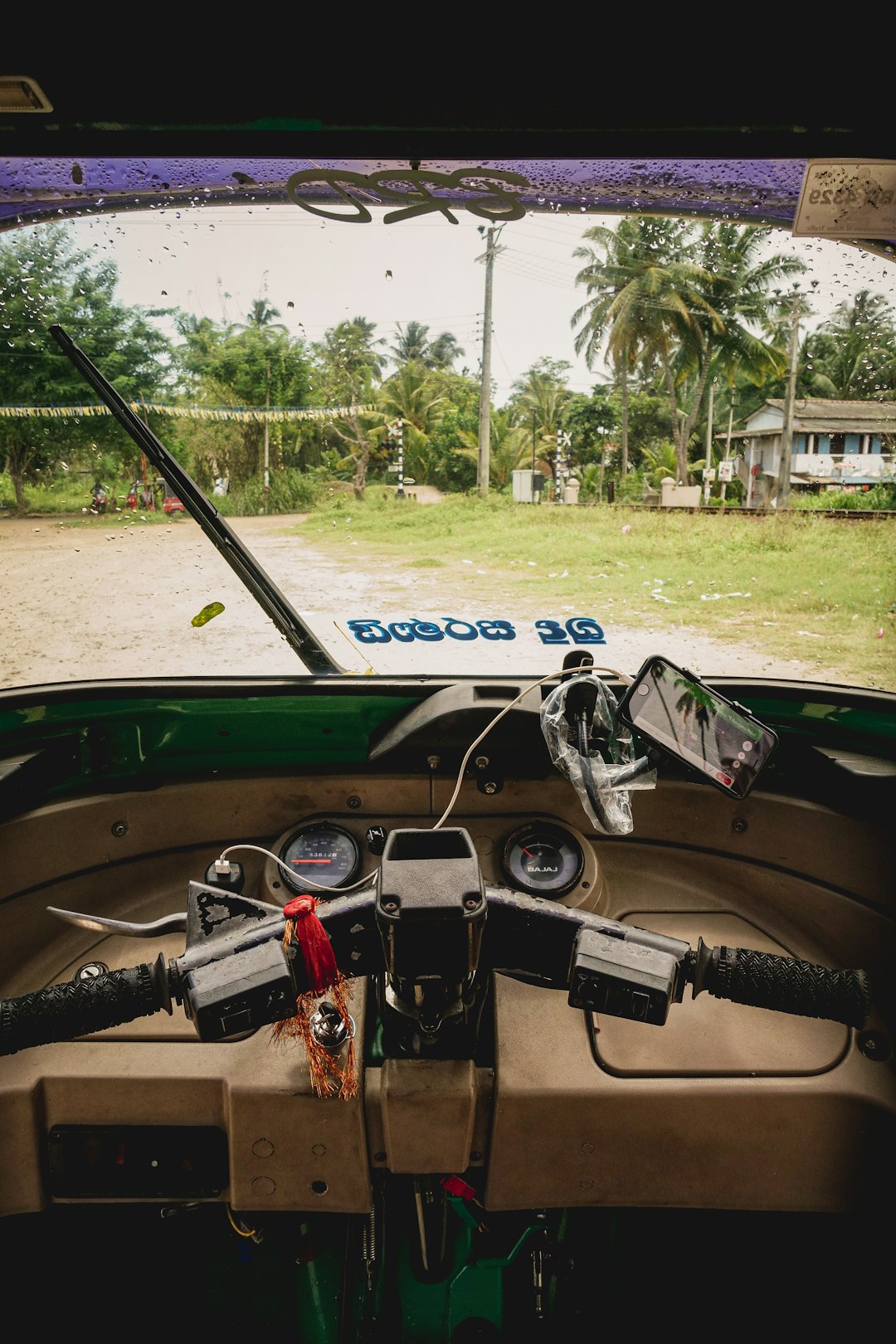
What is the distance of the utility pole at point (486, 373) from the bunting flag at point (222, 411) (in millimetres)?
293

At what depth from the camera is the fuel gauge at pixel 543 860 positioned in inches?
75.7

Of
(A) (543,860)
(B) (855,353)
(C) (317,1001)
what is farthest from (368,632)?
(B) (855,353)

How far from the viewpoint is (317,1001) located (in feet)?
5.44

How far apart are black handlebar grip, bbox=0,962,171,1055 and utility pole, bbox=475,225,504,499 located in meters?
1.11

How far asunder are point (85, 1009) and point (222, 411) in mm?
1138

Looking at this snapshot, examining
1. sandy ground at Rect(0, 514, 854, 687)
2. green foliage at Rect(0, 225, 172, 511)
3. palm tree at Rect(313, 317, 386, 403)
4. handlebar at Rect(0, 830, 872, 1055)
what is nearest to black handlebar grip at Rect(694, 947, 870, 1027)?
handlebar at Rect(0, 830, 872, 1055)

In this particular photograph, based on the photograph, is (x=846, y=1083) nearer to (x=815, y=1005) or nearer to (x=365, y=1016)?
(x=815, y=1005)

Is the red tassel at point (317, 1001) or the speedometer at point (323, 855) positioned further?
the speedometer at point (323, 855)

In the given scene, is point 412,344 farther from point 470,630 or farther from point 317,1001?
point 317,1001

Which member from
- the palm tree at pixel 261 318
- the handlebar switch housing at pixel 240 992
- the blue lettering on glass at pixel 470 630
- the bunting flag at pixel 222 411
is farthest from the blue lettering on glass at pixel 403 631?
the handlebar switch housing at pixel 240 992

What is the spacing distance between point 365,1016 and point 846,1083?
39.4 inches

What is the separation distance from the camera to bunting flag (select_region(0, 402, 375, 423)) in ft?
5.47

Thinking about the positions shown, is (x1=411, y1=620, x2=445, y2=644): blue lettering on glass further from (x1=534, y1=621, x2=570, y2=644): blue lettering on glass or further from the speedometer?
the speedometer

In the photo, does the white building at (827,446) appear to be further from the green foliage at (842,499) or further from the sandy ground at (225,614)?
the sandy ground at (225,614)
